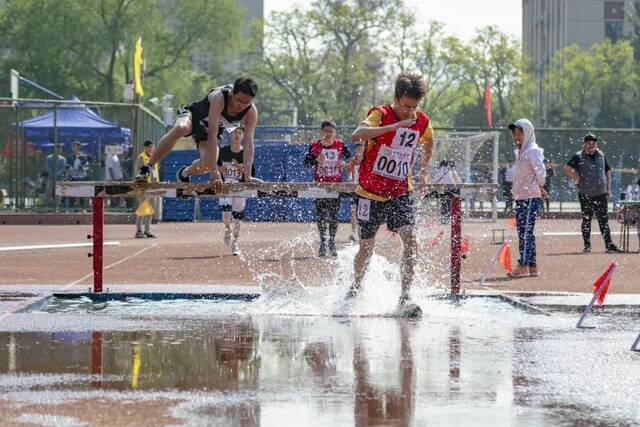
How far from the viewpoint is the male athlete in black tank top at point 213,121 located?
1195 cm

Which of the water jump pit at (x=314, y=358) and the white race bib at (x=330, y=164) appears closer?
the water jump pit at (x=314, y=358)

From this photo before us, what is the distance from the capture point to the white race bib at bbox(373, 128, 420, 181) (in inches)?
429

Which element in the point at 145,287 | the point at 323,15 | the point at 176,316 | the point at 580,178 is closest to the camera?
the point at 176,316

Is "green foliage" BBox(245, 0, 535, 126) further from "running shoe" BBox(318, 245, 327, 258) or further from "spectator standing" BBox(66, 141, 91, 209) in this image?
"running shoe" BBox(318, 245, 327, 258)

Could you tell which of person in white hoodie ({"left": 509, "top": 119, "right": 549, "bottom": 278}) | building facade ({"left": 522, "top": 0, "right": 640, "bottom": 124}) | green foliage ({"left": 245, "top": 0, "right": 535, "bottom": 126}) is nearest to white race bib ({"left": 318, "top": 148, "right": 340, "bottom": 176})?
person in white hoodie ({"left": 509, "top": 119, "right": 549, "bottom": 278})

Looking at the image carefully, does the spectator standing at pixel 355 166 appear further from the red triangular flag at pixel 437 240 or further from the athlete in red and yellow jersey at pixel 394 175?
the athlete in red and yellow jersey at pixel 394 175

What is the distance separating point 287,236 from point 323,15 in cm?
5047

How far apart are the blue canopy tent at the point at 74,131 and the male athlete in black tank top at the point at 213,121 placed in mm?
20823

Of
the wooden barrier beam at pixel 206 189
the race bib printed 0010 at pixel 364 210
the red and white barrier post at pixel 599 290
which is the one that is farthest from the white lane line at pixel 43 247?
the red and white barrier post at pixel 599 290

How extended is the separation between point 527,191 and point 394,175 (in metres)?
5.17

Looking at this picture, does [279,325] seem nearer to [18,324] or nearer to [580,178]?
[18,324]

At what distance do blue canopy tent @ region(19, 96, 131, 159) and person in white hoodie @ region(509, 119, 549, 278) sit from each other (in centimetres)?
1857

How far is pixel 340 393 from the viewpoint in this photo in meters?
6.85

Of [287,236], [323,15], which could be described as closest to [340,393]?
[287,236]
